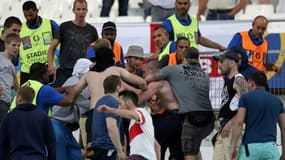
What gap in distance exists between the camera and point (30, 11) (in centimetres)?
1805

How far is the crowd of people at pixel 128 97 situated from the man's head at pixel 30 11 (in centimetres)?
1

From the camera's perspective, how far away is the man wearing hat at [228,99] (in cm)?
1564

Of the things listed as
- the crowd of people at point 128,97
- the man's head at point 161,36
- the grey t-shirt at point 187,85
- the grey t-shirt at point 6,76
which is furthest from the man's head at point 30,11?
the grey t-shirt at point 187,85

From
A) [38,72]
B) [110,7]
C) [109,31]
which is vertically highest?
[109,31]

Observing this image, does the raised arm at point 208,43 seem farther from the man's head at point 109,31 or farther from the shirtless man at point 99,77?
the shirtless man at point 99,77

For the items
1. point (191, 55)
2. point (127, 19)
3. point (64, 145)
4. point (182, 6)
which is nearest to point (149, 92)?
point (191, 55)

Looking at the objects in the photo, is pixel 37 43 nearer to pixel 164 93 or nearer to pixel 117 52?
pixel 117 52

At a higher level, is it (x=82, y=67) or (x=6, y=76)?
(x=82, y=67)

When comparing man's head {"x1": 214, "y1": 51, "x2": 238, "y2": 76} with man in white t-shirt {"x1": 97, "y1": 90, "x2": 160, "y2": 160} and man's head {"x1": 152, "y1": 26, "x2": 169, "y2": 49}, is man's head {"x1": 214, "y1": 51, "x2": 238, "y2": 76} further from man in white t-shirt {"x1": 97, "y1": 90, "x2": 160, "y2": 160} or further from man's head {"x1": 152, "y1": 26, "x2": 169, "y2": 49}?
man's head {"x1": 152, "y1": 26, "x2": 169, "y2": 49}

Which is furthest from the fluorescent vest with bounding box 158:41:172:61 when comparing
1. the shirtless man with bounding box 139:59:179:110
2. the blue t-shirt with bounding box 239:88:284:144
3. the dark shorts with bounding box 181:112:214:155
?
the blue t-shirt with bounding box 239:88:284:144

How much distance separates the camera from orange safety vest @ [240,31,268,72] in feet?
58.5

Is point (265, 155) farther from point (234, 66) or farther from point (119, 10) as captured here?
point (119, 10)

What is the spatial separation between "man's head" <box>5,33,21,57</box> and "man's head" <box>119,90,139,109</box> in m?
2.39

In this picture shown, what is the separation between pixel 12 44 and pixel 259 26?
3406mm
